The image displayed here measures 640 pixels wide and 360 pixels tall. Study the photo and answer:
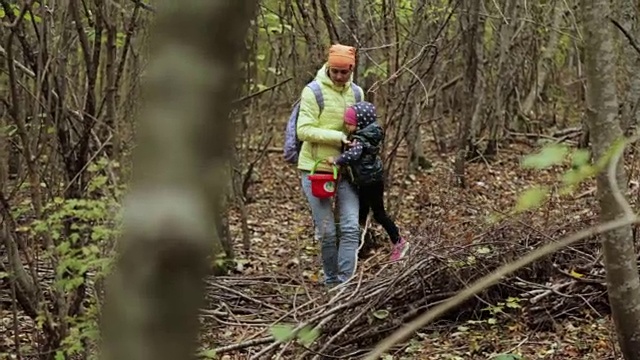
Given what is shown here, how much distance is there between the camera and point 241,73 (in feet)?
1.96

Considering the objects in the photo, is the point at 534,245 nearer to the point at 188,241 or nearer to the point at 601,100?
the point at 601,100

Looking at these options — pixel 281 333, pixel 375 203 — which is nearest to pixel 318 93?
pixel 375 203

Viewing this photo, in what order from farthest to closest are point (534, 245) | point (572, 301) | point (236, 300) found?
1. point (236, 300)
2. point (534, 245)
3. point (572, 301)

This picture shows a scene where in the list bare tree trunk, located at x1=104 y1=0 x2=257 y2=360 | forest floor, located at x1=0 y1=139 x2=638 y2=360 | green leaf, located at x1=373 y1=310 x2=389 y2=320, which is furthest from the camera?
green leaf, located at x1=373 y1=310 x2=389 y2=320

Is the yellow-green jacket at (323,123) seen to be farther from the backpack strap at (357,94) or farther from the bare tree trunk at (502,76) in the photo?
the bare tree trunk at (502,76)

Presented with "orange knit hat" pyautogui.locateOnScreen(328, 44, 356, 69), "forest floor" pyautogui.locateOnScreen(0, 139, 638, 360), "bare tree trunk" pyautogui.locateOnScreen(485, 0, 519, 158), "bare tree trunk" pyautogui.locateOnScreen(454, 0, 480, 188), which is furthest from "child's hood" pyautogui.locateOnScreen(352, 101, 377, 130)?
"bare tree trunk" pyautogui.locateOnScreen(485, 0, 519, 158)

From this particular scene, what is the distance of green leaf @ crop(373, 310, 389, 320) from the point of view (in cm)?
478

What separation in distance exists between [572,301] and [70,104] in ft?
10.6

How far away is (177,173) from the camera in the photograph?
58cm

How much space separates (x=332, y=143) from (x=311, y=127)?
17cm

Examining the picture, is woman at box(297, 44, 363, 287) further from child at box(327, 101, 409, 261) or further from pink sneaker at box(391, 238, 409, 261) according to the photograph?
pink sneaker at box(391, 238, 409, 261)

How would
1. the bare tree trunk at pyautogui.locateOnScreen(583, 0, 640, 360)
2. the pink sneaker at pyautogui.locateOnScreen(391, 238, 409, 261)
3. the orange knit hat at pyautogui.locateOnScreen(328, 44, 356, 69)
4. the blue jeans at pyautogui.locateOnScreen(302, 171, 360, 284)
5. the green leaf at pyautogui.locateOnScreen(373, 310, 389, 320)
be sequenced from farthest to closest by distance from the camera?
the pink sneaker at pyautogui.locateOnScreen(391, 238, 409, 261), the blue jeans at pyautogui.locateOnScreen(302, 171, 360, 284), the orange knit hat at pyautogui.locateOnScreen(328, 44, 356, 69), the green leaf at pyautogui.locateOnScreen(373, 310, 389, 320), the bare tree trunk at pyautogui.locateOnScreen(583, 0, 640, 360)

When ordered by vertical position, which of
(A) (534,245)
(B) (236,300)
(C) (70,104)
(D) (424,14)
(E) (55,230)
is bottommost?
(B) (236,300)

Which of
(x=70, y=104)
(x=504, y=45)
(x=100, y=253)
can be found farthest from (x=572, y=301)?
(x=504, y=45)
